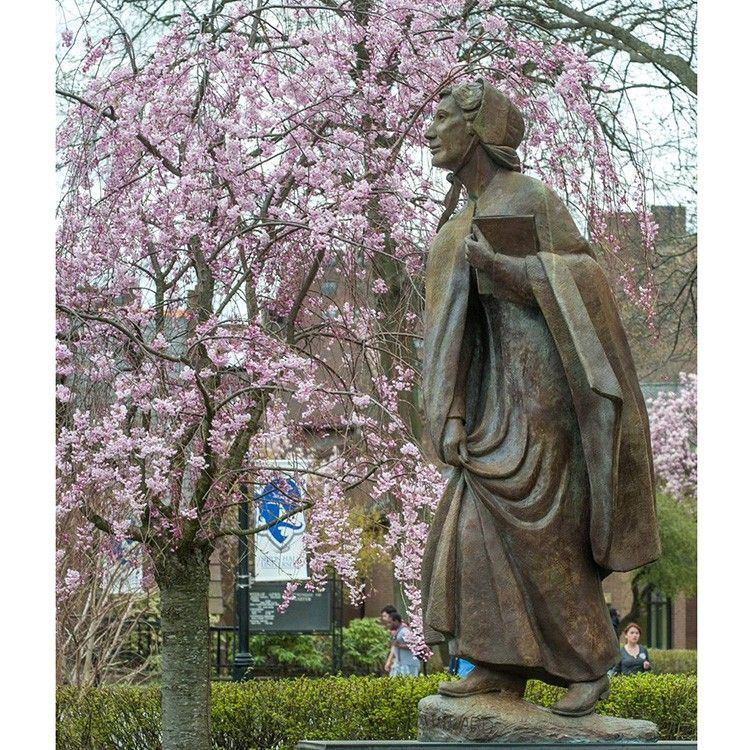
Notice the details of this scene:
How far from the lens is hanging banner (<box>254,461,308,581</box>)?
1188 cm

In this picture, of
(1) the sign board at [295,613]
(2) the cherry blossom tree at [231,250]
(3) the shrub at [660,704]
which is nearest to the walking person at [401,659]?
(1) the sign board at [295,613]

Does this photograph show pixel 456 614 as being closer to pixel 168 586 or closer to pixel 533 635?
pixel 533 635

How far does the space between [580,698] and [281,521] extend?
18.7 feet

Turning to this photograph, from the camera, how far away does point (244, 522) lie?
15016 mm

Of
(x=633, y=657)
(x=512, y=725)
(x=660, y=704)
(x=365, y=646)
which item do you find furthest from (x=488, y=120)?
(x=365, y=646)

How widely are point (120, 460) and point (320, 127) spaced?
9.44ft

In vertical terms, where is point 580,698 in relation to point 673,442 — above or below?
below

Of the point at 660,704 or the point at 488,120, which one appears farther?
the point at 660,704

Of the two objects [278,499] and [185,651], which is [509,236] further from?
[278,499]

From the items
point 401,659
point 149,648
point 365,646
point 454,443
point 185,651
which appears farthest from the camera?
point 365,646

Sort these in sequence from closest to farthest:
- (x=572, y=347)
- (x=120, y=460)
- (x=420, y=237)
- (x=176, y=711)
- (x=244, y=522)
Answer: (x=572, y=347) < (x=120, y=460) < (x=176, y=711) < (x=420, y=237) < (x=244, y=522)

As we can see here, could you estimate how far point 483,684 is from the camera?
20.4 ft

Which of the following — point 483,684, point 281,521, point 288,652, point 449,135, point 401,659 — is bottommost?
point 288,652

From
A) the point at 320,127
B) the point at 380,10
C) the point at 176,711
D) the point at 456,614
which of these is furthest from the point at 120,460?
the point at 456,614
